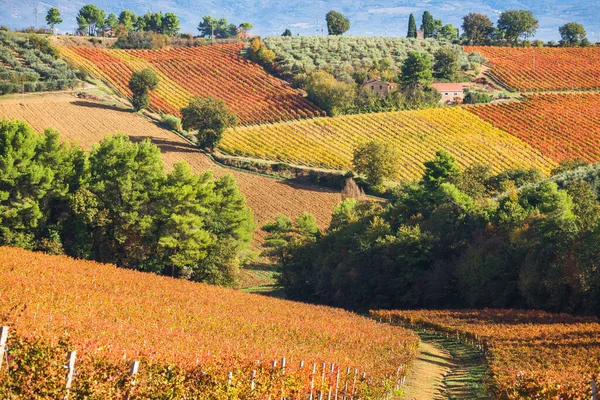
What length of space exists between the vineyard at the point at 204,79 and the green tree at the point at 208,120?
8918mm

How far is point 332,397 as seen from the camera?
958 inches

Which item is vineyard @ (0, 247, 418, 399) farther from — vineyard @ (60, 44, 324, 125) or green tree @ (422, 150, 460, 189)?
vineyard @ (60, 44, 324, 125)

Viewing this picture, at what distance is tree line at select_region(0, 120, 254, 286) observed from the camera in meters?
58.8

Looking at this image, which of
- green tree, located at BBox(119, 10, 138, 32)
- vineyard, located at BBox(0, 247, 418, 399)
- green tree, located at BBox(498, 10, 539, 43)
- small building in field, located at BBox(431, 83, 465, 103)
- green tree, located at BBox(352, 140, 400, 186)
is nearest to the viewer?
vineyard, located at BBox(0, 247, 418, 399)

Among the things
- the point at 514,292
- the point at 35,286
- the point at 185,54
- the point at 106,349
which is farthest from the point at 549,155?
the point at 106,349

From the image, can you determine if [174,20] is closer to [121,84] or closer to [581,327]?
[121,84]

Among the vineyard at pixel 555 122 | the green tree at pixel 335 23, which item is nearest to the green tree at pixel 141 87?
the vineyard at pixel 555 122

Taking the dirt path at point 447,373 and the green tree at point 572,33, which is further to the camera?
the green tree at point 572,33

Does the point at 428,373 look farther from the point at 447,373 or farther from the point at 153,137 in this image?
the point at 153,137

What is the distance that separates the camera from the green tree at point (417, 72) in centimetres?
12862

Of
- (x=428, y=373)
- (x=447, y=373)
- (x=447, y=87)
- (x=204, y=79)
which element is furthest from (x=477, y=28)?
(x=428, y=373)

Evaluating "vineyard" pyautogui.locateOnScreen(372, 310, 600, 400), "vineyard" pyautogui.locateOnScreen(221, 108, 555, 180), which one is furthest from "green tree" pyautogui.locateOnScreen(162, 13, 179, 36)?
"vineyard" pyautogui.locateOnScreen(372, 310, 600, 400)

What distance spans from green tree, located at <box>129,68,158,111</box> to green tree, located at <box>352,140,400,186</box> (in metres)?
31.1

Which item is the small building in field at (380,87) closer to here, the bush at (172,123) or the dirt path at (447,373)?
the bush at (172,123)
